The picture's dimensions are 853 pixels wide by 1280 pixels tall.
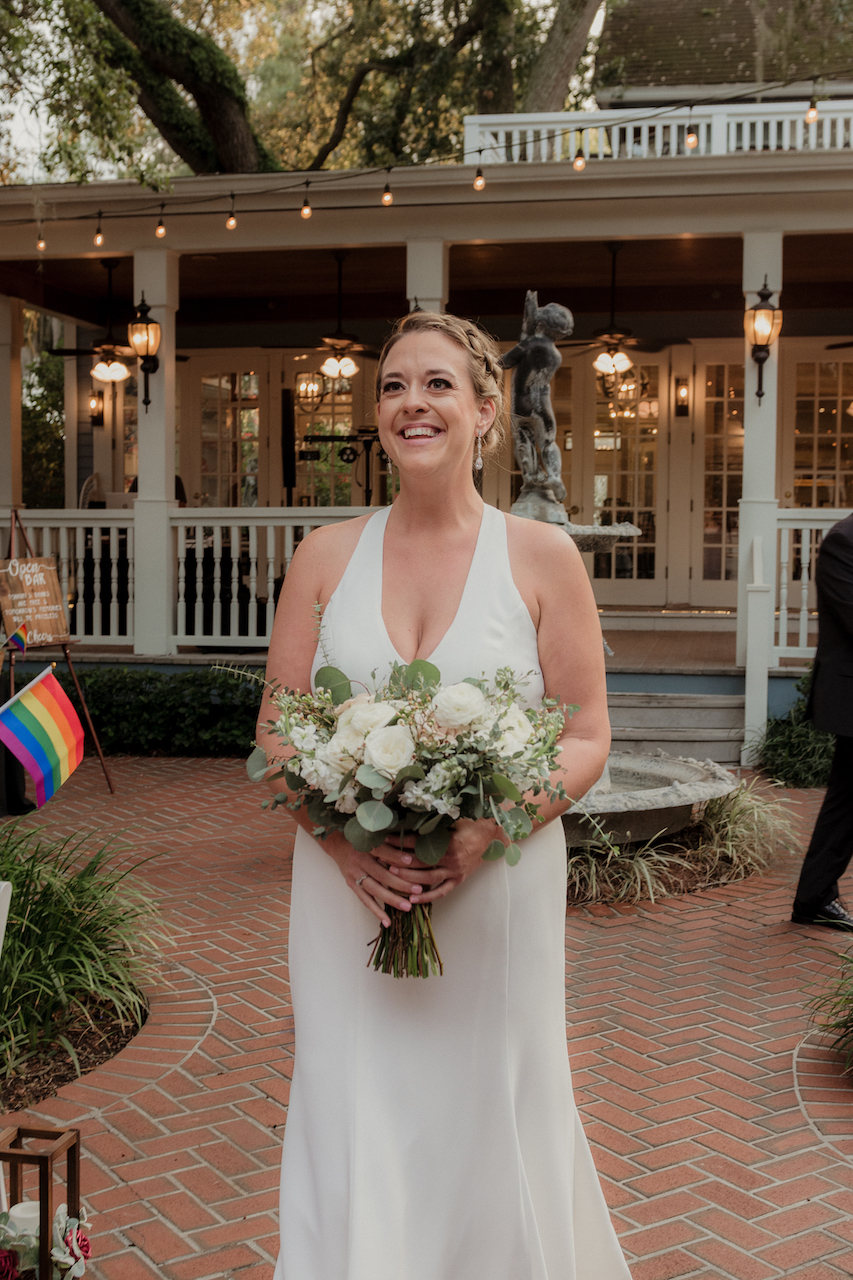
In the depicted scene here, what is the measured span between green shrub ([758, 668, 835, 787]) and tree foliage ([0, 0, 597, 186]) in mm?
6072

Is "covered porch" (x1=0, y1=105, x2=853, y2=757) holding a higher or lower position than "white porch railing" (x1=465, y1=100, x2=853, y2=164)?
lower

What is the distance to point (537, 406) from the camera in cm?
612

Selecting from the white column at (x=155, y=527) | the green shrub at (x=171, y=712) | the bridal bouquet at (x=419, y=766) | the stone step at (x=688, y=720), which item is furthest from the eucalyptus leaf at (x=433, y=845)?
the white column at (x=155, y=527)

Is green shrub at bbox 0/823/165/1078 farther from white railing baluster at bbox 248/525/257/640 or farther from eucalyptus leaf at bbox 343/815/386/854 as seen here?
white railing baluster at bbox 248/525/257/640

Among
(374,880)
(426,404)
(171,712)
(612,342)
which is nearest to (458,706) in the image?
(374,880)

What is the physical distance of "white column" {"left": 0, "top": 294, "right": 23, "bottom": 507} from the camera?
39.0 ft

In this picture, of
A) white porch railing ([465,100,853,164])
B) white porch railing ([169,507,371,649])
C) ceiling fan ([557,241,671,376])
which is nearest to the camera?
white porch railing ([465,100,853,164])

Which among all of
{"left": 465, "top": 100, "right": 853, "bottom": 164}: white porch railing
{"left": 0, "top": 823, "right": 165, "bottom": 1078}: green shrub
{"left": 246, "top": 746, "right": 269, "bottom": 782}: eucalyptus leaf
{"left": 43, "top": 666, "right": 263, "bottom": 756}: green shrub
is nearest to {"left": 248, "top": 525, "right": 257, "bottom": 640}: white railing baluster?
{"left": 43, "top": 666, "right": 263, "bottom": 756}: green shrub

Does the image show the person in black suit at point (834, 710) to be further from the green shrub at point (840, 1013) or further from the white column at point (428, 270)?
the white column at point (428, 270)

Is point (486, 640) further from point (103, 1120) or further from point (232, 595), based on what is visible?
point (232, 595)

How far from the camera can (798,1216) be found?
2.88 m

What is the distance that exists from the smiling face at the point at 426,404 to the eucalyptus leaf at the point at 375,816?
24.8 inches

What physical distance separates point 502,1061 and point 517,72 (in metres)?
18.9

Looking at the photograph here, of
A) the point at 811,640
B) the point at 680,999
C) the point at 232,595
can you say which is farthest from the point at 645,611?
the point at 680,999
